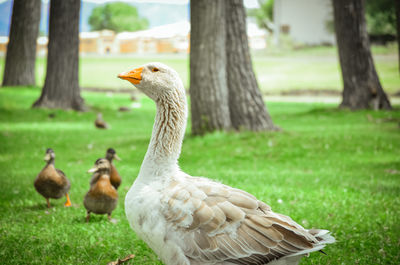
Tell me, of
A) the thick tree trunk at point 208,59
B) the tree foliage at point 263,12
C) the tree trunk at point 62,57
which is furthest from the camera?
the tree foliage at point 263,12

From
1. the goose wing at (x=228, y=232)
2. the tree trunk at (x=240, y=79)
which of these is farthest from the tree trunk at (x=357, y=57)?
the goose wing at (x=228, y=232)

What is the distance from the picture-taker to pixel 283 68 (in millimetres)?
36000

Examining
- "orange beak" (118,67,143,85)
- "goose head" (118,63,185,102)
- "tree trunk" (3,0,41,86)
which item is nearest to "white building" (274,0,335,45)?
"tree trunk" (3,0,41,86)

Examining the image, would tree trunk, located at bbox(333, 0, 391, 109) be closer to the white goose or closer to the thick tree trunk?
the thick tree trunk

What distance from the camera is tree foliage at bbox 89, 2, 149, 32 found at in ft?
139

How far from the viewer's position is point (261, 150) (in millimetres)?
10328

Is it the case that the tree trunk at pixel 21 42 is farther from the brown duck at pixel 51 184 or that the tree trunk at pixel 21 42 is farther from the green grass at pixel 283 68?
the brown duck at pixel 51 184

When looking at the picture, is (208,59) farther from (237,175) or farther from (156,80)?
(156,80)

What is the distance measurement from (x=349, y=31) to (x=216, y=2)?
8.58 metres

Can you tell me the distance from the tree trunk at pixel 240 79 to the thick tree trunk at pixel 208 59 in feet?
2.23

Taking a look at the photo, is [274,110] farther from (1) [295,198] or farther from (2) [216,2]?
(1) [295,198]

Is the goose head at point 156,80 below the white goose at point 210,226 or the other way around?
the other way around

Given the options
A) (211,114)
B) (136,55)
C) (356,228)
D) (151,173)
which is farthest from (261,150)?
(136,55)

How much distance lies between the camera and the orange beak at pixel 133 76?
3.54 meters
